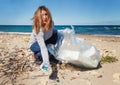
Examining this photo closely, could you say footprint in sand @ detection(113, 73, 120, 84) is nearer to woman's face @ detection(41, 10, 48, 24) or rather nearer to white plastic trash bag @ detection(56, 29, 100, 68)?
white plastic trash bag @ detection(56, 29, 100, 68)

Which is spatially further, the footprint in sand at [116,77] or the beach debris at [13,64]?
the beach debris at [13,64]

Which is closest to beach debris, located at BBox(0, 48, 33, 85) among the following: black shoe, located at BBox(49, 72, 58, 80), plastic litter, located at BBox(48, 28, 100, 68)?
black shoe, located at BBox(49, 72, 58, 80)

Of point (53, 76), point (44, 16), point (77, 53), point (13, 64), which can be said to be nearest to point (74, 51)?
point (77, 53)

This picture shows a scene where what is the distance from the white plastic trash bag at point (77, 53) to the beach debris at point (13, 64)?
2.17 ft

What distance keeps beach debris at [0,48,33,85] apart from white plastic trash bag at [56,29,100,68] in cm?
66

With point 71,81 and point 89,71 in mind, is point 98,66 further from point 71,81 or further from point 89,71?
point 71,81

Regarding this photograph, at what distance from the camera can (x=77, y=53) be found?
171 inches

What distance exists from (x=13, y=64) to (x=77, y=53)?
3.99 ft

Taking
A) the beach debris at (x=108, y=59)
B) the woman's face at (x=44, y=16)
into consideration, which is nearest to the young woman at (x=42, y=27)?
the woman's face at (x=44, y=16)

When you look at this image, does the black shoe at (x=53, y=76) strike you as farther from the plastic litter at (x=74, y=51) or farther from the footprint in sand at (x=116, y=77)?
the footprint in sand at (x=116, y=77)

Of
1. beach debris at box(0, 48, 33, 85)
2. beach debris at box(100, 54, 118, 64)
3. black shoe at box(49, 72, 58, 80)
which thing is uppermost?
beach debris at box(0, 48, 33, 85)

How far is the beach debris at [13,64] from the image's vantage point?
4141mm

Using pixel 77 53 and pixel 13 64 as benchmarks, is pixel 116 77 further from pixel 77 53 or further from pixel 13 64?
pixel 13 64

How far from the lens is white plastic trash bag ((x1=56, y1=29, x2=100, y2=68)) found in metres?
4.32
